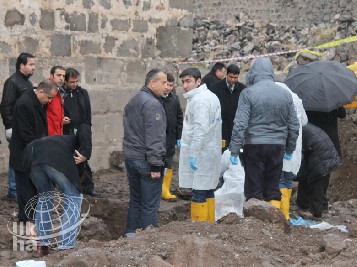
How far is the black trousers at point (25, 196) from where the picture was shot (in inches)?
249

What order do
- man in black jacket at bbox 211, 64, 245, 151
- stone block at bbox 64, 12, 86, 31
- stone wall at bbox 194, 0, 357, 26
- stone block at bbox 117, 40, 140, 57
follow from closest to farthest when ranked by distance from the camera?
man in black jacket at bbox 211, 64, 245, 151
stone block at bbox 64, 12, 86, 31
stone block at bbox 117, 40, 140, 57
stone wall at bbox 194, 0, 357, 26

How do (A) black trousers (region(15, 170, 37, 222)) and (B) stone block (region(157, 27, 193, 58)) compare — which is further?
(B) stone block (region(157, 27, 193, 58))

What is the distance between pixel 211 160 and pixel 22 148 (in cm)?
182

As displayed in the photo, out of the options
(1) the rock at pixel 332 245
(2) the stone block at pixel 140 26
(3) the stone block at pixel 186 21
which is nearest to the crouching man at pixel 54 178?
(1) the rock at pixel 332 245

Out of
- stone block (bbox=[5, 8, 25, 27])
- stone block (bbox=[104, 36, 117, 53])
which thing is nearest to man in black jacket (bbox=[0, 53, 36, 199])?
stone block (bbox=[5, 8, 25, 27])

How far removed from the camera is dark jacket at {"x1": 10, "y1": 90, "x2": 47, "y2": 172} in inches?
248

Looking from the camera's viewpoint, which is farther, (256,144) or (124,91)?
(124,91)

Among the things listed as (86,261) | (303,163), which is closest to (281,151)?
(303,163)

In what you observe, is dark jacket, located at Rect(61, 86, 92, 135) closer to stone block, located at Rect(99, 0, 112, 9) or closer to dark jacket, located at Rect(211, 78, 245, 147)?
dark jacket, located at Rect(211, 78, 245, 147)

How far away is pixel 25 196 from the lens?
6.45 meters

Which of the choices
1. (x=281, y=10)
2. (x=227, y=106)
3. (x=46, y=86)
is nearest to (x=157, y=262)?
(x=46, y=86)

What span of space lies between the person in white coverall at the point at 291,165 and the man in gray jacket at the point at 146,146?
139 cm

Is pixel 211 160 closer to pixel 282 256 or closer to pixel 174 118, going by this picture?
pixel 174 118

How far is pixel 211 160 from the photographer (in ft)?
23.4
